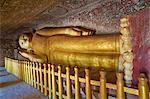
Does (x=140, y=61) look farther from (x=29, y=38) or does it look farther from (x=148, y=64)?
(x=29, y=38)

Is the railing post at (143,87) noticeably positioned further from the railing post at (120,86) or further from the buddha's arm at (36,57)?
the buddha's arm at (36,57)

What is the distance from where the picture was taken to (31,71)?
9.24ft

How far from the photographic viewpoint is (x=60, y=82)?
1.97m

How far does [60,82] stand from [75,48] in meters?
0.61

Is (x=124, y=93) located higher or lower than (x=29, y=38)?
lower

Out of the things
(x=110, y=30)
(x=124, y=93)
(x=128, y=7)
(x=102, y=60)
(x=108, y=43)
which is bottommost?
(x=124, y=93)

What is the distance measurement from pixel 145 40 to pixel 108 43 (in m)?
0.68

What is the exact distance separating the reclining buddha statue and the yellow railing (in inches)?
11.3

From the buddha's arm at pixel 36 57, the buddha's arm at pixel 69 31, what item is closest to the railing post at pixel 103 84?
the buddha's arm at pixel 69 31

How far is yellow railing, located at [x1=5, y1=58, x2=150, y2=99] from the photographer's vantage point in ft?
4.16

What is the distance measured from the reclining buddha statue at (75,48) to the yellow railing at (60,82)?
11.3 inches

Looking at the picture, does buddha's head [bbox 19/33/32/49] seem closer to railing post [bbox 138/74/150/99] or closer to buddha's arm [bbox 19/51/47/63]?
buddha's arm [bbox 19/51/47/63]

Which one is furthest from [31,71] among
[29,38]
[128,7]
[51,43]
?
[128,7]

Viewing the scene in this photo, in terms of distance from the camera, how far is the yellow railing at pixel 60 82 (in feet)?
4.16
